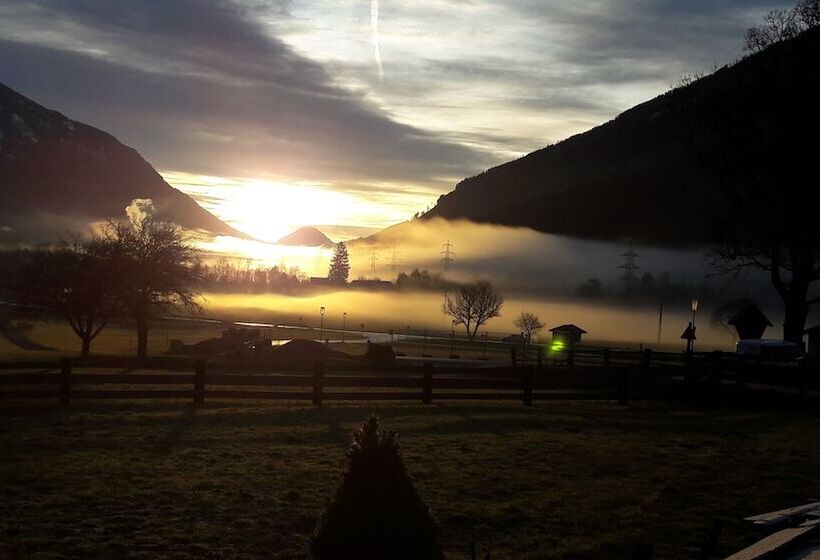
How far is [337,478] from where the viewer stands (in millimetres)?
12016

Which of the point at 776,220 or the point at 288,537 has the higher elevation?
the point at 776,220

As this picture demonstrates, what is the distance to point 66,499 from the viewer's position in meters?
10.4

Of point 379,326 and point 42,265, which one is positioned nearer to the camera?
point 42,265

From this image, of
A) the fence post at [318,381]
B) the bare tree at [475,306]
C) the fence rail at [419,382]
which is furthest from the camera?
the bare tree at [475,306]

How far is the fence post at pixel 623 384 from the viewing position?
80.5ft

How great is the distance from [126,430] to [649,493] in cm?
1036

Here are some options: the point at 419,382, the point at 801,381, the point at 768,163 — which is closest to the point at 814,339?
the point at 768,163

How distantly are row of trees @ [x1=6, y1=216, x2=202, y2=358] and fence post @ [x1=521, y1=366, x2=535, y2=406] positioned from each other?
2767 centimetres

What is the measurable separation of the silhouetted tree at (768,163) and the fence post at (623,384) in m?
11.8

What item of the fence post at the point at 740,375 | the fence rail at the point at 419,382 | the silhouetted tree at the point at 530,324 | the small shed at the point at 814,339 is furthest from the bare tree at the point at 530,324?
the fence post at the point at 740,375

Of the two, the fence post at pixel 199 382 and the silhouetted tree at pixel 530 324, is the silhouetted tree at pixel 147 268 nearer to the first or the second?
the fence post at pixel 199 382

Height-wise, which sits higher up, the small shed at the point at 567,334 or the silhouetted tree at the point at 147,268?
the silhouetted tree at the point at 147,268

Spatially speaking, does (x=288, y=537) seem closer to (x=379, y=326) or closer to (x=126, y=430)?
(x=126, y=430)

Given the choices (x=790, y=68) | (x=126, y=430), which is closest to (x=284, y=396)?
(x=126, y=430)
